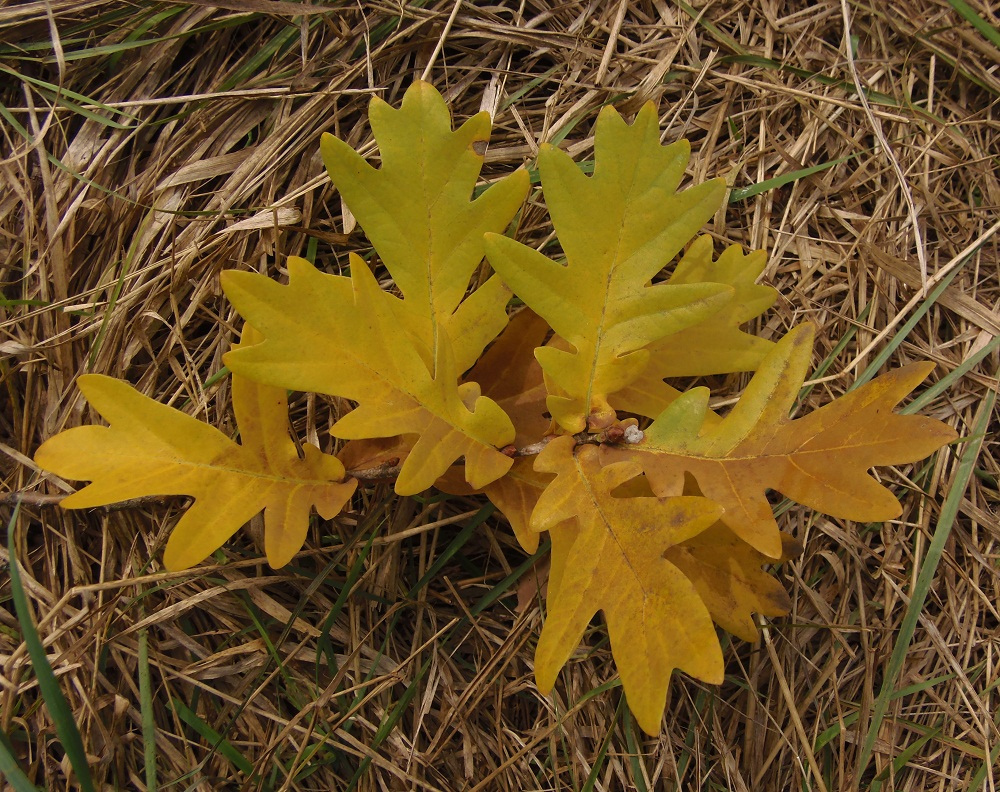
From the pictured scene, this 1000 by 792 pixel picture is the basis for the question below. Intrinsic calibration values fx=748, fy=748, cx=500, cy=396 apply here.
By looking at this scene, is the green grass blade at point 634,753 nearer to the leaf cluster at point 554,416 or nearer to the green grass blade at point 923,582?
the leaf cluster at point 554,416

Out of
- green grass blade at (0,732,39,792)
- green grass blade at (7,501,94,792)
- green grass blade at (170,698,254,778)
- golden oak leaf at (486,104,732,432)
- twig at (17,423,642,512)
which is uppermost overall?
golden oak leaf at (486,104,732,432)

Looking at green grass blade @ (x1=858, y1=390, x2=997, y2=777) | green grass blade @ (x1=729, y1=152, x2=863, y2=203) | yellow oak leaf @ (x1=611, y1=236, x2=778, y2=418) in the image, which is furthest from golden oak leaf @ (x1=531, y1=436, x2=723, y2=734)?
green grass blade @ (x1=729, y1=152, x2=863, y2=203)

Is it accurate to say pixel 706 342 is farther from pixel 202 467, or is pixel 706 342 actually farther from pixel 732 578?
pixel 202 467

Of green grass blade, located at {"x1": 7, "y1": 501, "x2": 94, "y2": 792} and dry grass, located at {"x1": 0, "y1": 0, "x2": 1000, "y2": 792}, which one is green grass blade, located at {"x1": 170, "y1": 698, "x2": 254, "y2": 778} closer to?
dry grass, located at {"x1": 0, "y1": 0, "x2": 1000, "y2": 792}

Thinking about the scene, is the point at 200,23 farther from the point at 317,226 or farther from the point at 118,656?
the point at 118,656

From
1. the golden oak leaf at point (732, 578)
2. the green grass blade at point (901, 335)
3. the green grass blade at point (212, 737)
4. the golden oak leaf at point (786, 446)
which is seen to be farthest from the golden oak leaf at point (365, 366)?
the green grass blade at point (901, 335)

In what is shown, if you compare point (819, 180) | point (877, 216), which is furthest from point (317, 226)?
point (877, 216)

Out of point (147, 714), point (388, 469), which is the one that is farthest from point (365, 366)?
point (147, 714)
